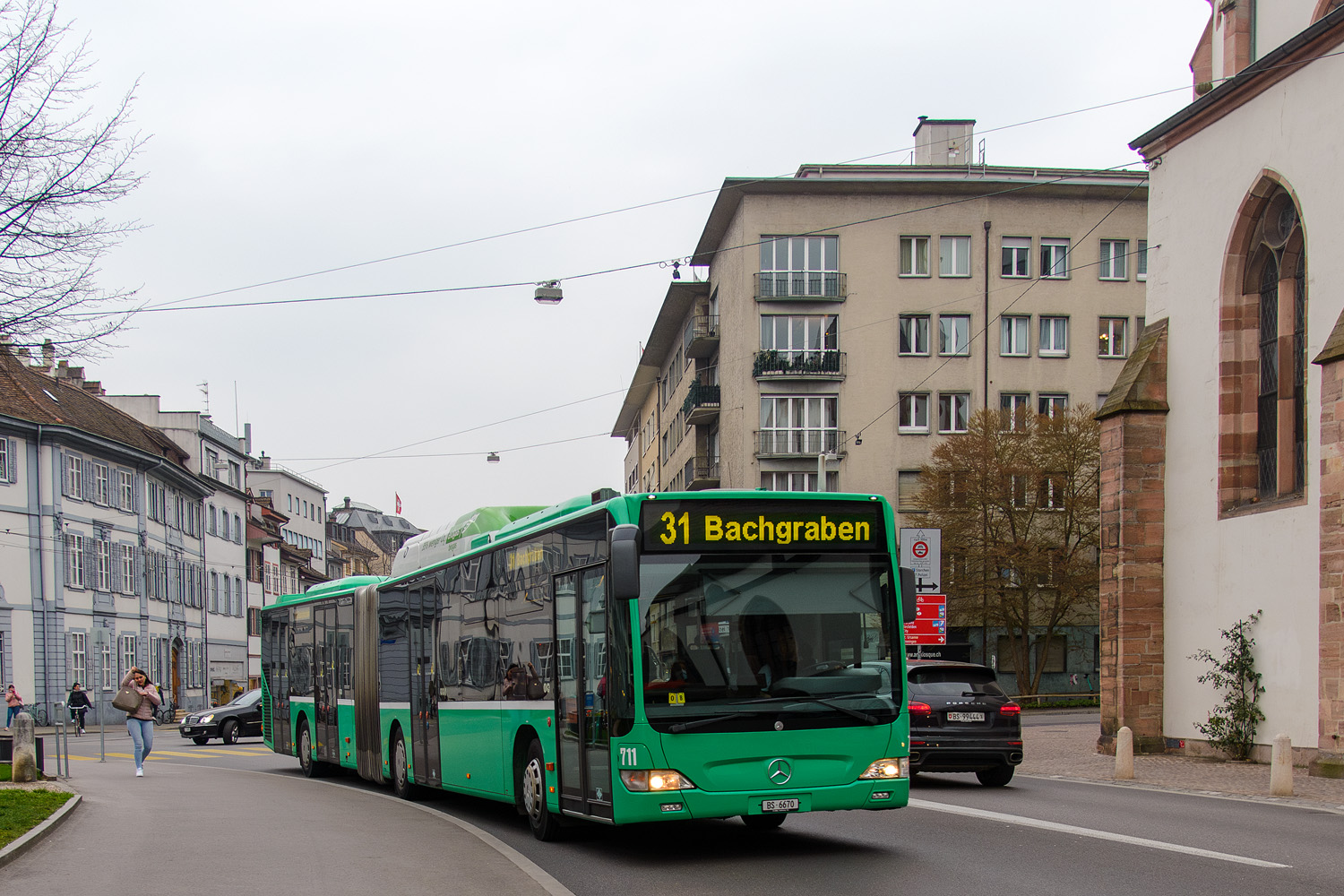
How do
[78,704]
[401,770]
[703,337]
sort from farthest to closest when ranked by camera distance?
1. [703,337]
2. [78,704]
3. [401,770]

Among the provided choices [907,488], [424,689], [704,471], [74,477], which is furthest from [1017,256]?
[424,689]

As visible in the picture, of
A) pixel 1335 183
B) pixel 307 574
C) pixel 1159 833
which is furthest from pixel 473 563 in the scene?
pixel 307 574

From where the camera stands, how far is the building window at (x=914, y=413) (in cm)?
5791

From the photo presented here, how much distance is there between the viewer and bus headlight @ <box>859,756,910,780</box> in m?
10.8

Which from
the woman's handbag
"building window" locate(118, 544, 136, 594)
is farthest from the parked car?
"building window" locate(118, 544, 136, 594)

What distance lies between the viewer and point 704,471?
64875mm

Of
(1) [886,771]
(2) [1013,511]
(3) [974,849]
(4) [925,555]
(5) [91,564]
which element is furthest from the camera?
(5) [91,564]

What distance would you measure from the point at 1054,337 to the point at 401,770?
4504 centimetres

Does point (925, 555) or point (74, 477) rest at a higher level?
point (74, 477)

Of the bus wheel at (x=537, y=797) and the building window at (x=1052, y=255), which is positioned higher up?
the building window at (x=1052, y=255)

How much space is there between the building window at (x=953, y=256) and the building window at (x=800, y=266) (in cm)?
411

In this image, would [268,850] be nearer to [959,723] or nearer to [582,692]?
[582,692]

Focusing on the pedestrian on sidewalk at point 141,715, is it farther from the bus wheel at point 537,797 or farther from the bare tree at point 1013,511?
the bare tree at point 1013,511

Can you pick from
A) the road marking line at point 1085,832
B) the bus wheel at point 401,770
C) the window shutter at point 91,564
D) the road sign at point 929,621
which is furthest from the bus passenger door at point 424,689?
the window shutter at point 91,564
